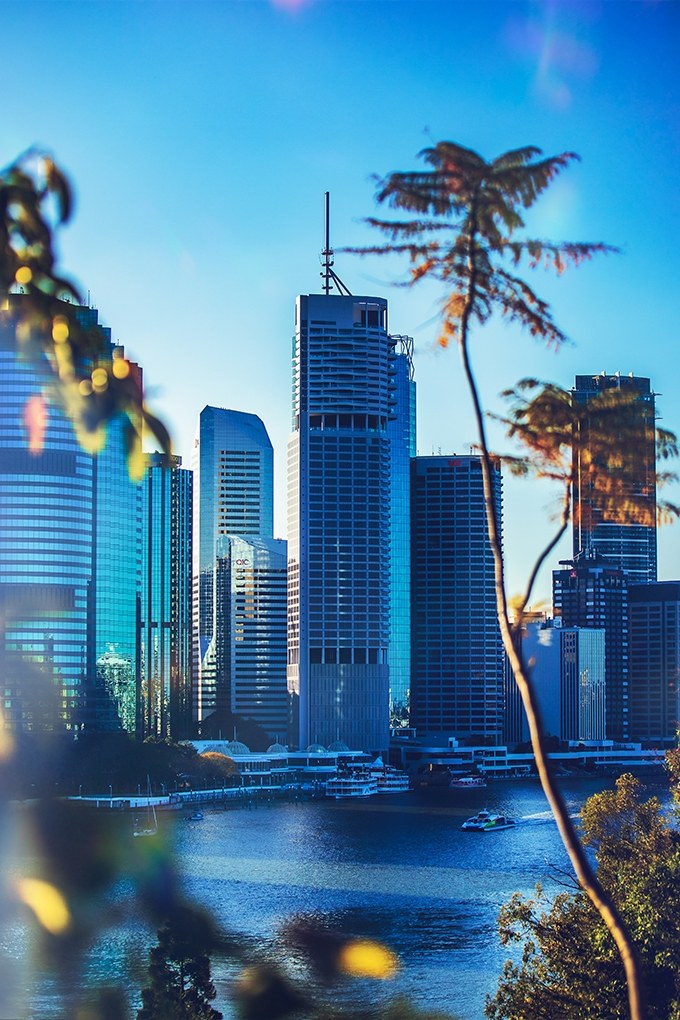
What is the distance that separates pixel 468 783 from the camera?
154 m

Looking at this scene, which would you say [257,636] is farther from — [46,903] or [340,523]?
[46,903]

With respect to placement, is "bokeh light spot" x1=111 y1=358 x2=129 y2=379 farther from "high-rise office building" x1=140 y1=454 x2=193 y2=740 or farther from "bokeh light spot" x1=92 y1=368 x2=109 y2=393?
"high-rise office building" x1=140 y1=454 x2=193 y2=740

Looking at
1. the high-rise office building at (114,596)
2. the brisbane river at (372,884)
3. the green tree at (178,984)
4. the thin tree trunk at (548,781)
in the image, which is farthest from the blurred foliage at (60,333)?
the high-rise office building at (114,596)

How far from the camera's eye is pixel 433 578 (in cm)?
18775

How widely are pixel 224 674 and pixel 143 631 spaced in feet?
79.1

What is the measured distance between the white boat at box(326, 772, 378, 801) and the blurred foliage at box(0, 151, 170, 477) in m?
134

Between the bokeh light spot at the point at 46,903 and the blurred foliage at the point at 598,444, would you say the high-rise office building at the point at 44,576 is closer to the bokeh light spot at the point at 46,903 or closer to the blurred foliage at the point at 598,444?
the bokeh light spot at the point at 46,903

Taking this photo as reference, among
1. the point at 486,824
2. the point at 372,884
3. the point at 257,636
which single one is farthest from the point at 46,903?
the point at 257,636

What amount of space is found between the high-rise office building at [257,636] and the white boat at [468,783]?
107 feet

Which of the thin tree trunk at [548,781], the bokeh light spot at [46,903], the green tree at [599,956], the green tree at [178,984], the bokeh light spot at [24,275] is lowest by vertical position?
the bokeh light spot at [46,903]

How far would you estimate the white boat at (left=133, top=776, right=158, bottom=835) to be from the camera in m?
97.2

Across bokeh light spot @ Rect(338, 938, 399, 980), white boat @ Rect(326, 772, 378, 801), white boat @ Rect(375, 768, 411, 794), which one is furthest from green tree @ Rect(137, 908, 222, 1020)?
white boat @ Rect(375, 768, 411, 794)

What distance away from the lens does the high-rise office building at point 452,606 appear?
18212 centimetres

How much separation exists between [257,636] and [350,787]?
50096 mm
